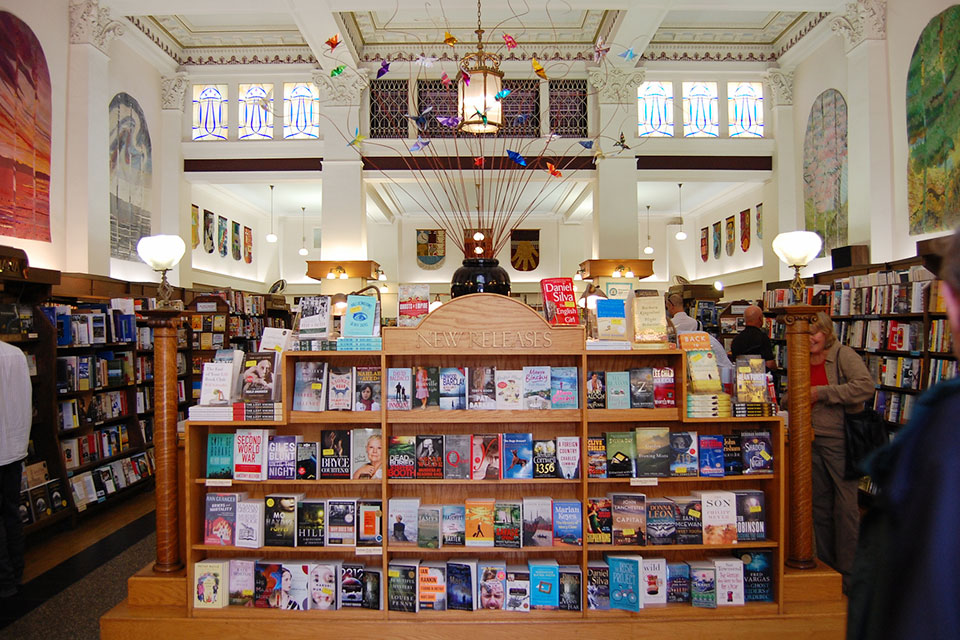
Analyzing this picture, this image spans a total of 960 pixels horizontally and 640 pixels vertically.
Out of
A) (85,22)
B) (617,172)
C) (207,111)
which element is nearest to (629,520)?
(617,172)

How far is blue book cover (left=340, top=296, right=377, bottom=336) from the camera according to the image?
9.93 feet

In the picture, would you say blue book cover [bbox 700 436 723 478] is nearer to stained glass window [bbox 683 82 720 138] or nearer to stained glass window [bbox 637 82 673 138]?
stained glass window [bbox 637 82 673 138]

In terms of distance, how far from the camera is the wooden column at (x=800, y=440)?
10.2ft

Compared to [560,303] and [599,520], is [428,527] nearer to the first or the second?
[599,520]

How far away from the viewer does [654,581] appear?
2.99 meters

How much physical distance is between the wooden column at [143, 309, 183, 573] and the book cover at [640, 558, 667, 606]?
2.55 meters

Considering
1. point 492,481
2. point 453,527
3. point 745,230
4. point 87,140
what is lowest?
point 453,527

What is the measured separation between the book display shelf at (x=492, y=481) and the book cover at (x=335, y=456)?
0.06m

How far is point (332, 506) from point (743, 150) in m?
9.52

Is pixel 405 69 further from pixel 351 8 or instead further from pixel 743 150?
pixel 743 150

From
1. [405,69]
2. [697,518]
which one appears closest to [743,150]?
[405,69]

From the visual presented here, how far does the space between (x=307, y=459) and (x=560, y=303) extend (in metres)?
1.63

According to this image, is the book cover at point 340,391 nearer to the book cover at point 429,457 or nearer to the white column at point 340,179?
the book cover at point 429,457

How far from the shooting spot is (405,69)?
982 centimetres
